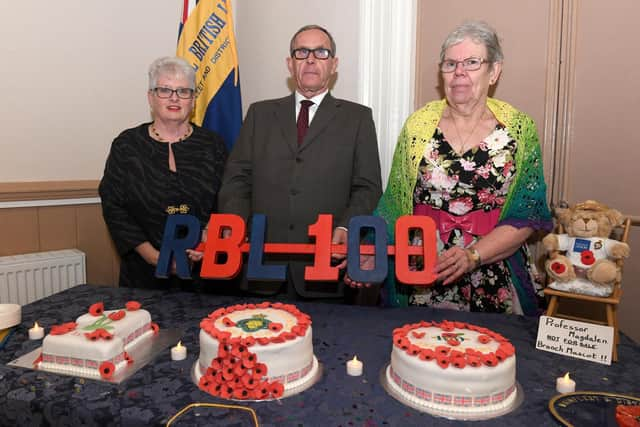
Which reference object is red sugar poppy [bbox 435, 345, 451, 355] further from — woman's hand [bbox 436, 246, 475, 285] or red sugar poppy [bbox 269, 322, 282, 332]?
woman's hand [bbox 436, 246, 475, 285]

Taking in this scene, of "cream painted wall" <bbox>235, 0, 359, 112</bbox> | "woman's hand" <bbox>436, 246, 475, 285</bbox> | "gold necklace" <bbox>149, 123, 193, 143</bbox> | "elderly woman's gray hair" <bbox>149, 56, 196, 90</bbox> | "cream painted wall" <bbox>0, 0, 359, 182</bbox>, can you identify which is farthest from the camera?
"cream painted wall" <bbox>235, 0, 359, 112</bbox>

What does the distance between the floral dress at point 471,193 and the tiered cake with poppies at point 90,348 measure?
115cm

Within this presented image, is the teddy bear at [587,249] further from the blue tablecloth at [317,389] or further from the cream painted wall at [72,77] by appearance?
the cream painted wall at [72,77]

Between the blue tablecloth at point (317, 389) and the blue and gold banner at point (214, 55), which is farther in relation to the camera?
the blue and gold banner at point (214, 55)

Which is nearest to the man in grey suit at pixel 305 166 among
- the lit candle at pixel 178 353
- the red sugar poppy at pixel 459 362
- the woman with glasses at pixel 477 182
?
the woman with glasses at pixel 477 182

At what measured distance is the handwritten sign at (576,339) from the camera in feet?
4.33

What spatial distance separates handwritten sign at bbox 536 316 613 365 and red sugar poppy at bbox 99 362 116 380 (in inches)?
47.2

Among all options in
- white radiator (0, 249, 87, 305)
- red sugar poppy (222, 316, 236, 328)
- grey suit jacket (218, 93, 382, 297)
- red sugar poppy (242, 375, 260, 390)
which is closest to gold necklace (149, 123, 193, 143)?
grey suit jacket (218, 93, 382, 297)

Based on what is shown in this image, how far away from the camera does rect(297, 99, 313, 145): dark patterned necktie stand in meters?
2.26

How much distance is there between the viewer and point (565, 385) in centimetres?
117

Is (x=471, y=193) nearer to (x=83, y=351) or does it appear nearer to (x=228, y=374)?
(x=228, y=374)

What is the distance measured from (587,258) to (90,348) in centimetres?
145

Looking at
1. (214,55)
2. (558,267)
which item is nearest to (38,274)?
(214,55)

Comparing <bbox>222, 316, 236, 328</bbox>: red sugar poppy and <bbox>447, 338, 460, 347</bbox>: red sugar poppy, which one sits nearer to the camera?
<bbox>447, 338, 460, 347</bbox>: red sugar poppy
